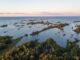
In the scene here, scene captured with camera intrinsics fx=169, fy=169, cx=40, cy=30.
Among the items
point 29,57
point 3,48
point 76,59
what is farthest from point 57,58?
point 3,48

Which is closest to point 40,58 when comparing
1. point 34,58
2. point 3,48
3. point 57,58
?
point 34,58

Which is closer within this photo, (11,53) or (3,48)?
(11,53)

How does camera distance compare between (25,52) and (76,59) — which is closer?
(76,59)

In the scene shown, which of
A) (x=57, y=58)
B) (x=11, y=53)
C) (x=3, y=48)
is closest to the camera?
(x=57, y=58)

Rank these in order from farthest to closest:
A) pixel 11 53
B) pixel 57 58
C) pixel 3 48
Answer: pixel 3 48, pixel 11 53, pixel 57 58

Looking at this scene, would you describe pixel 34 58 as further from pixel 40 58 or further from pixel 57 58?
pixel 57 58

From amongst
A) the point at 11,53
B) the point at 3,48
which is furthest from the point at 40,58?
the point at 3,48

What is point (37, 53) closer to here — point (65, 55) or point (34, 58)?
point (34, 58)
